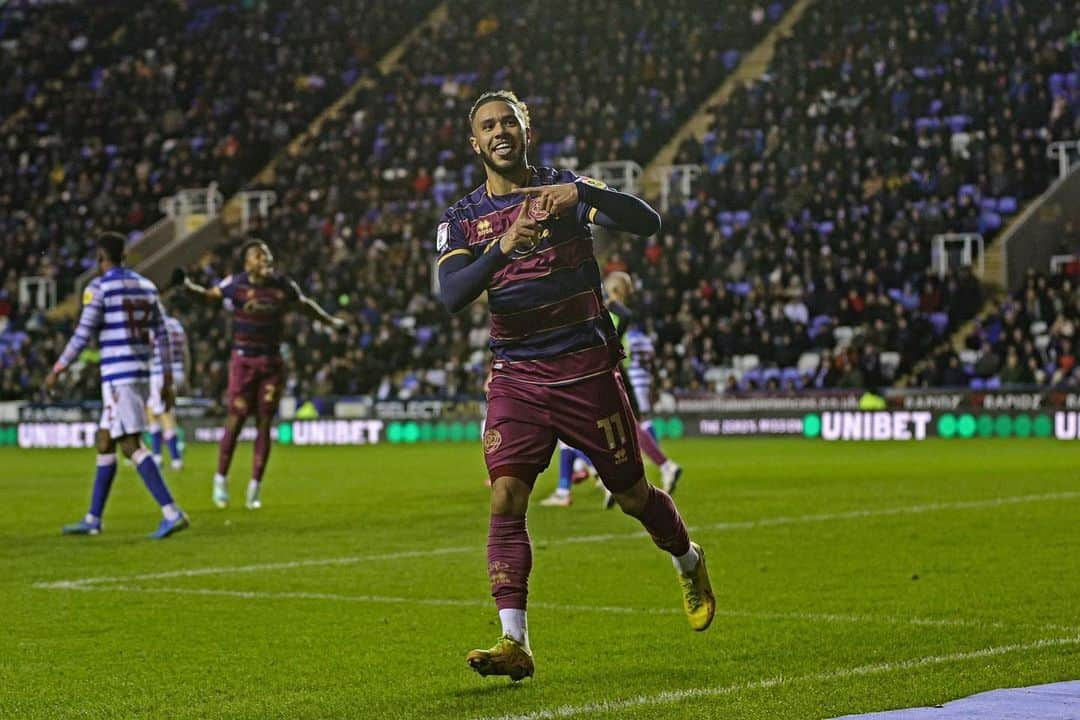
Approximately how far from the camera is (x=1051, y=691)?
19.9ft

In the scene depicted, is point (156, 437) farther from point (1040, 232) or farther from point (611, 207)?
A: point (1040, 232)

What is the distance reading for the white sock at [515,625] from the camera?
21.8 ft

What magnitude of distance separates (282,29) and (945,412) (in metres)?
26.5

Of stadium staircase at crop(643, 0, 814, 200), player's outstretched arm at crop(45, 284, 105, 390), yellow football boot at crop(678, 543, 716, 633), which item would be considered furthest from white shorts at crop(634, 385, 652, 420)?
stadium staircase at crop(643, 0, 814, 200)

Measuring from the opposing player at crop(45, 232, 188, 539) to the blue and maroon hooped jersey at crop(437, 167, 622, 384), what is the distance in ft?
22.3

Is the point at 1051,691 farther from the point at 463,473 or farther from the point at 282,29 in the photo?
the point at 282,29

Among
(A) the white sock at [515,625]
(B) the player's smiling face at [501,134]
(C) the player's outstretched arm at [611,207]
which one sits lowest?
(A) the white sock at [515,625]

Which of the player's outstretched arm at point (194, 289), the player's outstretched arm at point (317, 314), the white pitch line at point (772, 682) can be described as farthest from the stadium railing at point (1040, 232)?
the white pitch line at point (772, 682)

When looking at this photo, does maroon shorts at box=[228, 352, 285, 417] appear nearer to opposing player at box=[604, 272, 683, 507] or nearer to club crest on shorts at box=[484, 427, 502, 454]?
opposing player at box=[604, 272, 683, 507]

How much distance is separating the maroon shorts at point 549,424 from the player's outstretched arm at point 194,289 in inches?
307

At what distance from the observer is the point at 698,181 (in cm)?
3816

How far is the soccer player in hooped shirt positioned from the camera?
6.84 m

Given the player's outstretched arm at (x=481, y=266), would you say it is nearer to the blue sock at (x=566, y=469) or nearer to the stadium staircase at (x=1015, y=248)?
the blue sock at (x=566, y=469)

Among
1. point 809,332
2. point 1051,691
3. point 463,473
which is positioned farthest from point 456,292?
point 809,332
